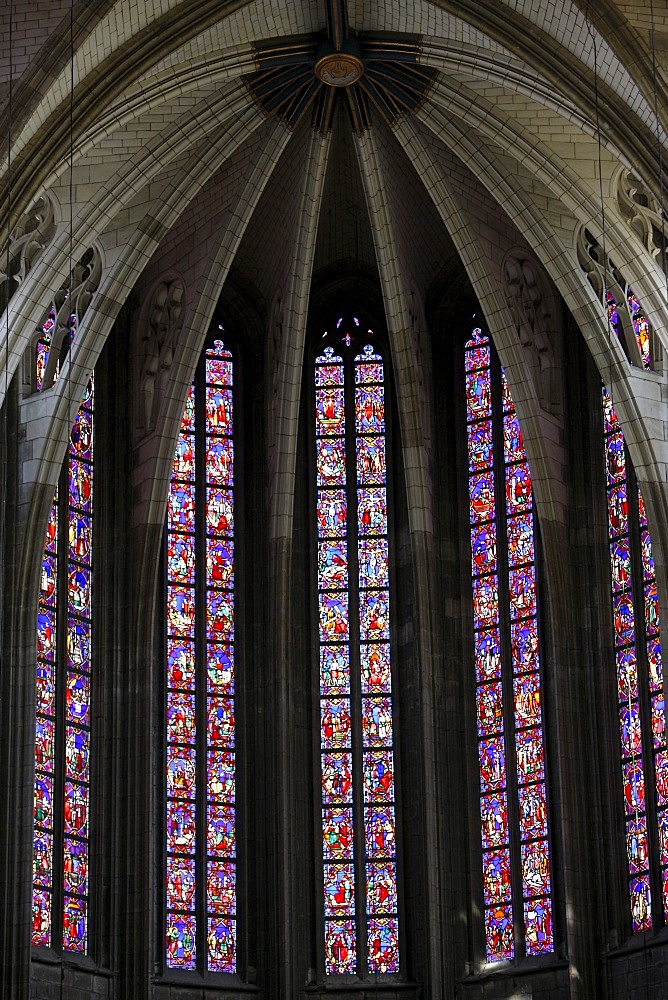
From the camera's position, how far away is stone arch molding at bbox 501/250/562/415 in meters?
30.7

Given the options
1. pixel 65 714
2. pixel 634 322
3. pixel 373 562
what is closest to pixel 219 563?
pixel 373 562

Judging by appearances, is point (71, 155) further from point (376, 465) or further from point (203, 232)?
point (376, 465)

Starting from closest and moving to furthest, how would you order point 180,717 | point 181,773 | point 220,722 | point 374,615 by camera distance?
point 181,773 → point 180,717 → point 220,722 → point 374,615

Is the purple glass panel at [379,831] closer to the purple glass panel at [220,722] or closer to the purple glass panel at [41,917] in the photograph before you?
the purple glass panel at [220,722]

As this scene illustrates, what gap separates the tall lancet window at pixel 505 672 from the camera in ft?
97.8

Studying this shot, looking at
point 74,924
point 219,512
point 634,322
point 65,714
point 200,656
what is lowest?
point 74,924

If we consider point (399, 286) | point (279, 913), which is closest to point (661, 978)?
point (279, 913)

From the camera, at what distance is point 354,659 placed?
1235 inches

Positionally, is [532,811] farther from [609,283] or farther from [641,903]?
[609,283]

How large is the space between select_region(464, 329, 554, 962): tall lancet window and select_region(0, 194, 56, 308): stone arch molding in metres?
5.94

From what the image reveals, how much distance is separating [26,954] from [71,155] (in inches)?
311

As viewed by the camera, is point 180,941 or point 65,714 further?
point 180,941

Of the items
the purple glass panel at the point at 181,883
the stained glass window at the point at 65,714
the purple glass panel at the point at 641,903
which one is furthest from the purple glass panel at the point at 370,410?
the purple glass panel at the point at 641,903

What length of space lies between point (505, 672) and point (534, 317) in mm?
3968
